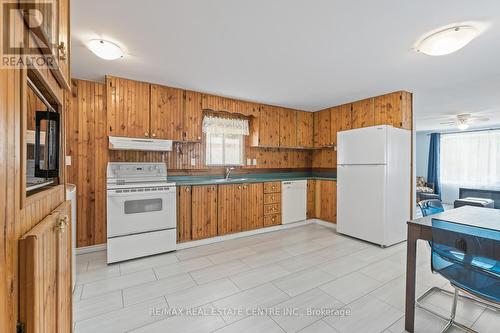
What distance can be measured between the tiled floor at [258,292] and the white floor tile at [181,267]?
11mm

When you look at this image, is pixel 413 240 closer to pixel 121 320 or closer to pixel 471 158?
pixel 121 320

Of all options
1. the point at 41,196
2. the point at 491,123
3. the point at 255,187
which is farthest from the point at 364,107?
the point at 491,123

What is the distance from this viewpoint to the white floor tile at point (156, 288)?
206 cm

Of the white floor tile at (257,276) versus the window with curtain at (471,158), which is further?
the window with curtain at (471,158)

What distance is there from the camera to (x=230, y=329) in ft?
5.49

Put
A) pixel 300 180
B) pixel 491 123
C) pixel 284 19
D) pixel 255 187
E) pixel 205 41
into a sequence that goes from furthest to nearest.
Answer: pixel 491 123 → pixel 300 180 → pixel 255 187 → pixel 205 41 → pixel 284 19

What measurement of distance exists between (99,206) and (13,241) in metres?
2.98

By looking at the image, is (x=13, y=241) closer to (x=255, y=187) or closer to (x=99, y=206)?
(x=99, y=206)

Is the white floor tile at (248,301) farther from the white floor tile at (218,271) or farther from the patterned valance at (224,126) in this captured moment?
the patterned valance at (224,126)

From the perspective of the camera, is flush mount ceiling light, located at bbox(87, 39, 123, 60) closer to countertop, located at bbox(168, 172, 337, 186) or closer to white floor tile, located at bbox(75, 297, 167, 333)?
countertop, located at bbox(168, 172, 337, 186)

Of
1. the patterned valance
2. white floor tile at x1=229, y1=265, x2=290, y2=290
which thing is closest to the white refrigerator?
white floor tile at x1=229, y1=265, x2=290, y2=290

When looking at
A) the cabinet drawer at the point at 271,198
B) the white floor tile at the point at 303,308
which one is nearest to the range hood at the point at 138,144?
the cabinet drawer at the point at 271,198

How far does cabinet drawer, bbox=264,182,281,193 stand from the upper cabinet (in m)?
1.44

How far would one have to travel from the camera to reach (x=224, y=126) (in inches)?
164
